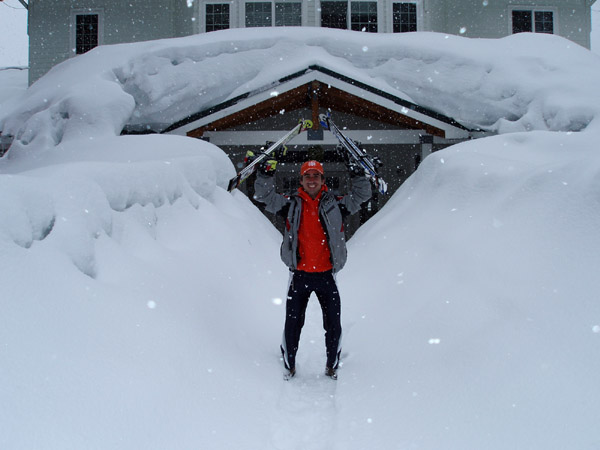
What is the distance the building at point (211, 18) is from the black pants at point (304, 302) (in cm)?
1382

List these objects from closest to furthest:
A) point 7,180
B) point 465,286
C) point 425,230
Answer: point 7,180, point 465,286, point 425,230

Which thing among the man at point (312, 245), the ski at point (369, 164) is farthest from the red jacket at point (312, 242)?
the ski at point (369, 164)

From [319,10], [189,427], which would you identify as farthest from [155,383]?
[319,10]

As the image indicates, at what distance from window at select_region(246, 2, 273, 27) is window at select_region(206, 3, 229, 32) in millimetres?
743

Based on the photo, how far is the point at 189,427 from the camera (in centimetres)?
254

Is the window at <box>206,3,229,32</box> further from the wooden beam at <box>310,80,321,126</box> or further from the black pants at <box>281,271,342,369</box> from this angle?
the black pants at <box>281,271,342,369</box>

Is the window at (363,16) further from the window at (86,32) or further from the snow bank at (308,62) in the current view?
the window at (86,32)

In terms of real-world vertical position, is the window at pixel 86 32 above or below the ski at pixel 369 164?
above

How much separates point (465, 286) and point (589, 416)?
5.43 ft

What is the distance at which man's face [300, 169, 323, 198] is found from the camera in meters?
3.74

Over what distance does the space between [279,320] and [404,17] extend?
14.0 meters

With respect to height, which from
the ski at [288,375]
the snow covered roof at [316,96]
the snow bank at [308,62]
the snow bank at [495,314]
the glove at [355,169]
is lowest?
the ski at [288,375]

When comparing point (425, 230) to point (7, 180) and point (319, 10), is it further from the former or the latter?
point (319, 10)

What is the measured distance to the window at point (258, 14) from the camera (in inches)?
627
